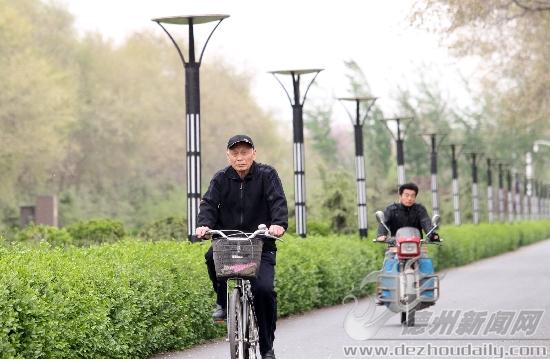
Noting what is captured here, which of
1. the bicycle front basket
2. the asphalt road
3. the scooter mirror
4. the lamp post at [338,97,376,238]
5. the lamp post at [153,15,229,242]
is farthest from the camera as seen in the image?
the lamp post at [338,97,376,238]

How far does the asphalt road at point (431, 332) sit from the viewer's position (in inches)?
468

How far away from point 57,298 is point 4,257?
2.22 ft

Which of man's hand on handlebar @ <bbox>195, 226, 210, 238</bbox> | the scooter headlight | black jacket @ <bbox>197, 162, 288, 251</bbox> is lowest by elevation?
the scooter headlight

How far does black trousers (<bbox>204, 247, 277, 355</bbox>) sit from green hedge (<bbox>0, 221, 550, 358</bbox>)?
1.09m

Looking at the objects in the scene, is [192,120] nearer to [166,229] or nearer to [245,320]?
[245,320]

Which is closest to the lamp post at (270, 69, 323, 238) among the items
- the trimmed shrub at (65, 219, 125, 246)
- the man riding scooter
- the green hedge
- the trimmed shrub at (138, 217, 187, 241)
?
the green hedge

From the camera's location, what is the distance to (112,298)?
10914mm

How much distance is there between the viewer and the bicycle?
887 centimetres

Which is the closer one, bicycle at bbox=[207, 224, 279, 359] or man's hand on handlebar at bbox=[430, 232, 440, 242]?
bicycle at bbox=[207, 224, 279, 359]

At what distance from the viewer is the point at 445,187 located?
74.7m

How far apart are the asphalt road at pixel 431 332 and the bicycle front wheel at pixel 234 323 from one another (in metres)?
2.71

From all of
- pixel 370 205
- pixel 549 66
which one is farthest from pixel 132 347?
pixel 370 205

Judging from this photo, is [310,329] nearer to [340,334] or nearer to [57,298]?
[340,334]

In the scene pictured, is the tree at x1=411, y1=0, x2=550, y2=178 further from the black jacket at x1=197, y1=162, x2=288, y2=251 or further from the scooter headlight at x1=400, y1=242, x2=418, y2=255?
the black jacket at x1=197, y1=162, x2=288, y2=251
